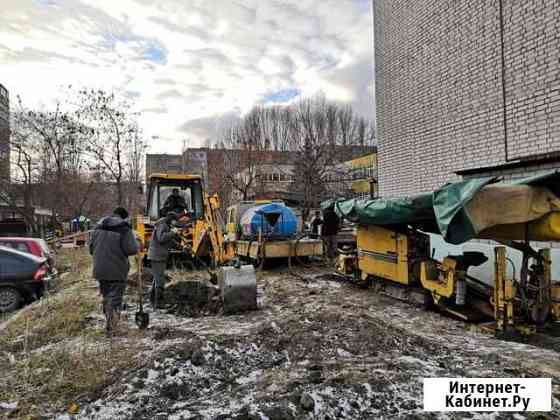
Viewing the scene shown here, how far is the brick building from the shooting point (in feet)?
24.7

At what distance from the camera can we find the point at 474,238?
5.83 meters

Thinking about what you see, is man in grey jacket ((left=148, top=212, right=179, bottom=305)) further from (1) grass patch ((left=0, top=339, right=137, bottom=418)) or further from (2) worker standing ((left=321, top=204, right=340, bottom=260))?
(2) worker standing ((left=321, top=204, right=340, bottom=260))

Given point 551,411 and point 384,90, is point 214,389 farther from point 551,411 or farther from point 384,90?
point 384,90

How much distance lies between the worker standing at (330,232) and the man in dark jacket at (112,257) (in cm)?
752

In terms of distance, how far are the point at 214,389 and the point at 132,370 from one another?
3.17ft

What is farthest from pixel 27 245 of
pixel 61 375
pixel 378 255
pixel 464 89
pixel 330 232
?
pixel 464 89

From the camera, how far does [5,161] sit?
2053 cm

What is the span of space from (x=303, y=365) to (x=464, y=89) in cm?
751

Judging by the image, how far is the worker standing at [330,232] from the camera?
1281 centimetres

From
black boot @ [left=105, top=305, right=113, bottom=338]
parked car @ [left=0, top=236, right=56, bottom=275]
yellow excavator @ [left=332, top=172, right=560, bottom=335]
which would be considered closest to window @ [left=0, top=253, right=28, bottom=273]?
parked car @ [left=0, top=236, right=56, bottom=275]

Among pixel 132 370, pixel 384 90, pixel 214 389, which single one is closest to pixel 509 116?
pixel 384 90

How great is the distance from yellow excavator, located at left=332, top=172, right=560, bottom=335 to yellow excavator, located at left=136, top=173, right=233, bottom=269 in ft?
11.2

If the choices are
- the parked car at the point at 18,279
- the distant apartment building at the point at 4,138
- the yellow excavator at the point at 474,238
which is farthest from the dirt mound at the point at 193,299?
the distant apartment building at the point at 4,138

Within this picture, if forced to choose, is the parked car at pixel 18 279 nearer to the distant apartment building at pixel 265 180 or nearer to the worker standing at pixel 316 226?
the worker standing at pixel 316 226
